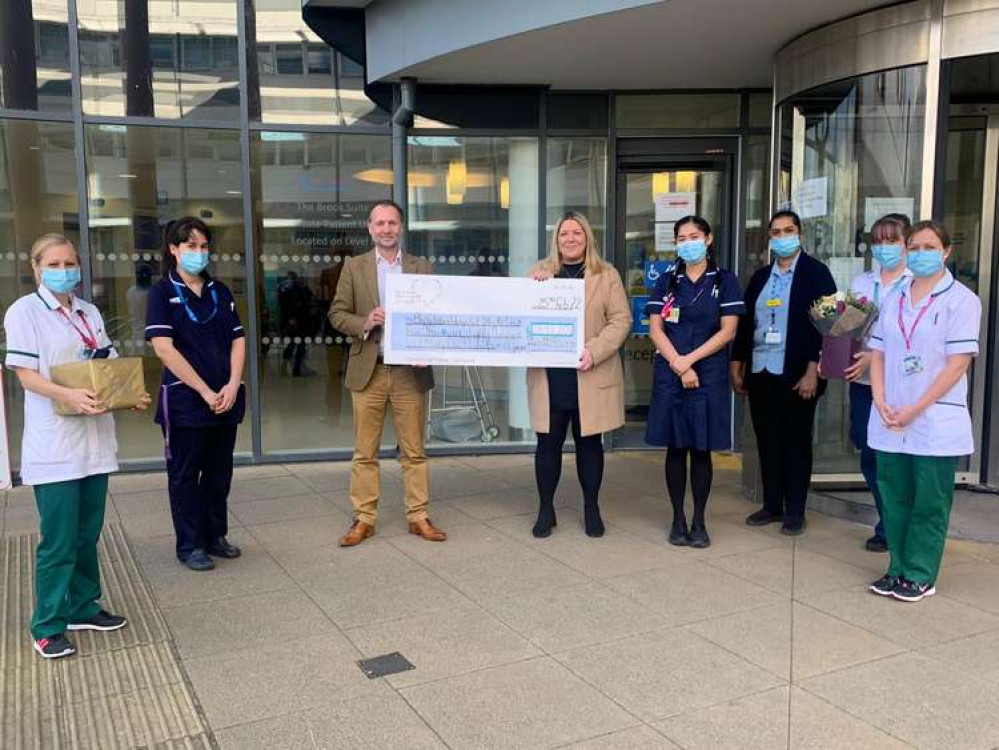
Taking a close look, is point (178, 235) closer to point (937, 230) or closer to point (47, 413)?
point (47, 413)

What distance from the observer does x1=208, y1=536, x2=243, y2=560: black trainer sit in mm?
4824

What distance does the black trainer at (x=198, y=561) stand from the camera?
4.61 m

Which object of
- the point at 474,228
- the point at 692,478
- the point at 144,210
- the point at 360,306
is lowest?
the point at 692,478

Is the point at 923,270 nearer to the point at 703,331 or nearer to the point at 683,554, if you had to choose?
the point at 703,331

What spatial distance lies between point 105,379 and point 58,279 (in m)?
0.47

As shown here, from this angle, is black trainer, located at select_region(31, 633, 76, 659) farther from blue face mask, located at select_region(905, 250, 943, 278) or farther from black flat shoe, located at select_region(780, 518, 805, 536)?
blue face mask, located at select_region(905, 250, 943, 278)

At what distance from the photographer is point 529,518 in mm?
5590

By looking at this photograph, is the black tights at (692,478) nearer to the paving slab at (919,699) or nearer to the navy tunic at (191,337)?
the paving slab at (919,699)

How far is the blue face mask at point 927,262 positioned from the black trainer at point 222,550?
13.0 feet

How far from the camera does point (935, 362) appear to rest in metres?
3.90

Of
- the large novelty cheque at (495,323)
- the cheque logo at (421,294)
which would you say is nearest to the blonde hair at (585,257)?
the large novelty cheque at (495,323)

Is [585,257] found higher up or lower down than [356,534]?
higher up

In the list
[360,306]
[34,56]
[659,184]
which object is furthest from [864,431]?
[34,56]

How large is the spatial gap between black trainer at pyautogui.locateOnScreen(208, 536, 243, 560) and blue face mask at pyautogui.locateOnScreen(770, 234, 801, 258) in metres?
3.74
